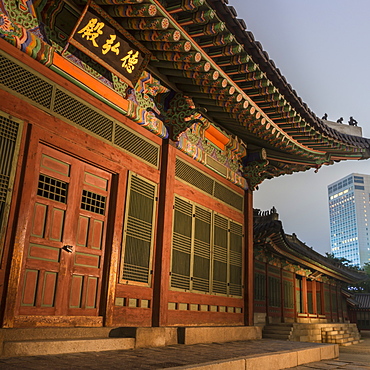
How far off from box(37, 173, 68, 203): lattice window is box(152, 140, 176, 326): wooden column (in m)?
2.09

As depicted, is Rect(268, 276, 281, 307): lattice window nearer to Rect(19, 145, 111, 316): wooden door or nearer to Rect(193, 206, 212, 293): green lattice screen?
Rect(193, 206, 212, 293): green lattice screen

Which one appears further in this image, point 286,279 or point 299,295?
point 299,295

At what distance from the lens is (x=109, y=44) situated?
20.1 feet

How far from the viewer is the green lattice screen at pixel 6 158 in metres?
4.81

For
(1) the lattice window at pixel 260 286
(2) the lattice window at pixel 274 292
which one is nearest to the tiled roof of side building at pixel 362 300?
(2) the lattice window at pixel 274 292

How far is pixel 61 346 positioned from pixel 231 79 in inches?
194

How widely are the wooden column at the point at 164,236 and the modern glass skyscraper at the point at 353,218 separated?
141754mm

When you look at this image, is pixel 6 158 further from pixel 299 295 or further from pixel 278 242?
pixel 299 295

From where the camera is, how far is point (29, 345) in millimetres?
4492

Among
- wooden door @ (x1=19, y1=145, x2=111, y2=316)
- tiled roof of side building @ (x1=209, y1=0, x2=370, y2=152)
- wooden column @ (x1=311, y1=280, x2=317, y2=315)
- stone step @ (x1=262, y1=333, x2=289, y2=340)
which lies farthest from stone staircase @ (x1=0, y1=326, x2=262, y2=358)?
wooden column @ (x1=311, y1=280, x2=317, y2=315)

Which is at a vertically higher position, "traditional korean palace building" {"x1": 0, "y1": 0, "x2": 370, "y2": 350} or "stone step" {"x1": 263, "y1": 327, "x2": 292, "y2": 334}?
"traditional korean palace building" {"x1": 0, "y1": 0, "x2": 370, "y2": 350}

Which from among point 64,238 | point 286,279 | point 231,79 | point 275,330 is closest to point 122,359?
point 64,238

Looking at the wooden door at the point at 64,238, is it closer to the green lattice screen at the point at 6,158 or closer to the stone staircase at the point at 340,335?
the green lattice screen at the point at 6,158

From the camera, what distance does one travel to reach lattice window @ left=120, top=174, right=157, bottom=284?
21.7ft
